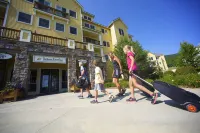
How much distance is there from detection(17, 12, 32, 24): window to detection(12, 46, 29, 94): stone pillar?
21.3 feet

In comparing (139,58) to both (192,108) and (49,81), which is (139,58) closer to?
(192,108)

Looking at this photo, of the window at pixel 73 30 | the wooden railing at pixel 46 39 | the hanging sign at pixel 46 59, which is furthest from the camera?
the window at pixel 73 30

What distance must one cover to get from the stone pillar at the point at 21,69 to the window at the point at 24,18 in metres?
6.50

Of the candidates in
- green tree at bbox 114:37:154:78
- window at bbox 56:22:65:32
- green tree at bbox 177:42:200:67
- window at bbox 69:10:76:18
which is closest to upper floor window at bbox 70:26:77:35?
window at bbox 56:22:65:32

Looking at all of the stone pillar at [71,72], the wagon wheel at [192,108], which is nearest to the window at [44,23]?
the stone pillar at [71,72]

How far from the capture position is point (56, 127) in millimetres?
1787

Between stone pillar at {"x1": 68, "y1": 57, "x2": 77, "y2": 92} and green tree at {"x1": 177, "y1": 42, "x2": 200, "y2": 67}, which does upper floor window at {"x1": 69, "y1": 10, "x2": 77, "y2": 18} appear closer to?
stone pillar at {"x1": 68, "y1": 57, "x2": 77, "y2": 92}

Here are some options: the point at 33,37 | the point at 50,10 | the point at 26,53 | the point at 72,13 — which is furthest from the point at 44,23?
the point at 26,53

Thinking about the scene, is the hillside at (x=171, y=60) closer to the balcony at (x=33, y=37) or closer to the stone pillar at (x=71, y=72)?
the balcony at (x=33, y=37)

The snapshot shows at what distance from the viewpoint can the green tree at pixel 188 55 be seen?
16219 mm

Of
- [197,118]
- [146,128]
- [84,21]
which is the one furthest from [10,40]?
[84,21]

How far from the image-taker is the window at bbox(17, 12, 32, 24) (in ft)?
34.8

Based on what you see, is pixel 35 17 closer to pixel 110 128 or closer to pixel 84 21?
pixel 84 21

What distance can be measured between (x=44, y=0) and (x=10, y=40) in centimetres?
1022
